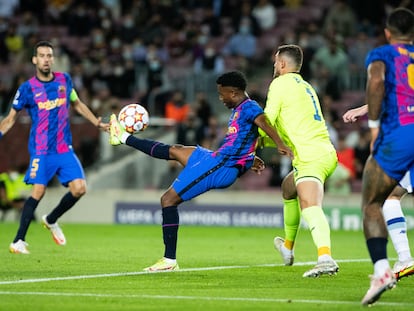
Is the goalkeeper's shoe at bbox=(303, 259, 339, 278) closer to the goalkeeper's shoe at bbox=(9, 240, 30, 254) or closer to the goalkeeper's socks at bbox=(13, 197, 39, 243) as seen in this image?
the goalkeeper's shoe at bbox=(9, 240, 30, 254)

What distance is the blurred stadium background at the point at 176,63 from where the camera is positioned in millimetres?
23172

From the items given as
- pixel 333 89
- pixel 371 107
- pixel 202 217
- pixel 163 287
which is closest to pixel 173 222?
pixel 163 287

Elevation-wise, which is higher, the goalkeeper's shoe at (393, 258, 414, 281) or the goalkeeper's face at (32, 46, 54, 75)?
the goalkeeper's face at (32, 46, 54, 75)

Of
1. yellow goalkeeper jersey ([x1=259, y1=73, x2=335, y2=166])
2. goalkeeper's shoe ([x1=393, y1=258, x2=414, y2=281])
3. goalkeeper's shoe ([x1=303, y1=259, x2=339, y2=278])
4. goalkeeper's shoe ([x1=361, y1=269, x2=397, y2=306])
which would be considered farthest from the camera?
yellow goalkeeper jersey ([x1=259, y1=73, x2=335, y2=166])

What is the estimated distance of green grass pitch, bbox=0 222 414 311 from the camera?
8438mm

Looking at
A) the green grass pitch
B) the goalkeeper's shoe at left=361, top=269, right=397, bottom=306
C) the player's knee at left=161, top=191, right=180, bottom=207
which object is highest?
the player's knee at left=161, top=191, right=180, bottom=207

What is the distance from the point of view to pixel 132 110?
11.9 meters

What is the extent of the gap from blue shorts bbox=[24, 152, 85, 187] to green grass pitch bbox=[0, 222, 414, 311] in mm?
990

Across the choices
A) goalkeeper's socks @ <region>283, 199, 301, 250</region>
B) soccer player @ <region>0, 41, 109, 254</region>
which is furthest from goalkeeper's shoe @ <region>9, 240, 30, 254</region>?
goalkeeper's socks @ <region>283, 199, 301, 250</region>

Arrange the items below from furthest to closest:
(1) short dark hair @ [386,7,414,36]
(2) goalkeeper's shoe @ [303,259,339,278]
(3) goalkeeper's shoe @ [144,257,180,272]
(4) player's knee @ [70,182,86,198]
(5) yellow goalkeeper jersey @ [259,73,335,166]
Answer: (4) player's knee @ [70,182,86,198] < (3) goalkeeper's shoe @ [144,257,180,272] < (5) yellow goalkeeper jersey @ [259,73,335,166] < (2) goalkeeper's shoe @ [303,259,339,278] < (1) short dark hair @ [386,7,414,36]

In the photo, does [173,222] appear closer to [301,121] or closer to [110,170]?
[301,121]

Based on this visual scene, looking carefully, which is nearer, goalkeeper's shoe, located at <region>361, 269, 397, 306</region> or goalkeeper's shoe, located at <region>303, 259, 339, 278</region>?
goalkeeper's shoe, located at <region>361, 269, 397, 306</region>

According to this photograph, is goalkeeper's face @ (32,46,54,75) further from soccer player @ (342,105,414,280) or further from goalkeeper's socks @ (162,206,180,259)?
soccer player @ (342,105,414,280)

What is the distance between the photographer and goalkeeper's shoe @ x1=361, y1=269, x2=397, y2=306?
8062 mm
